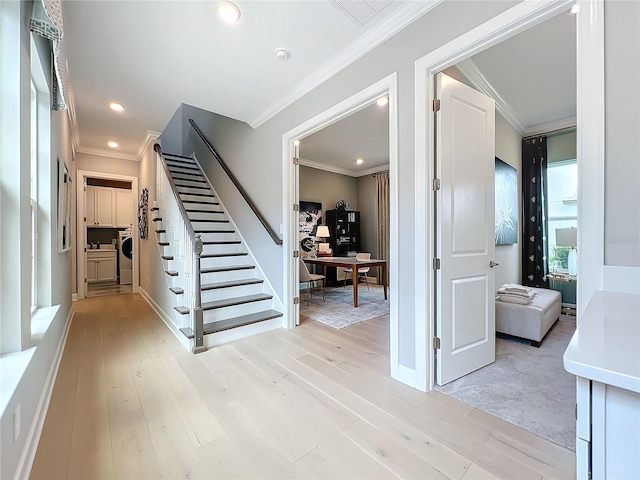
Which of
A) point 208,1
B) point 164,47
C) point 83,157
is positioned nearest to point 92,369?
point 164,47

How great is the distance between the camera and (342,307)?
4367 millimetres

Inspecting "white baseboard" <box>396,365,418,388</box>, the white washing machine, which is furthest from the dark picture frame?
the white washing machine

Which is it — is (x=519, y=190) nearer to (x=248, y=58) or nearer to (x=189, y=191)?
(x=248, y=58)

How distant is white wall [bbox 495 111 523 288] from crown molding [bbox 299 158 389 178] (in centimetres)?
291

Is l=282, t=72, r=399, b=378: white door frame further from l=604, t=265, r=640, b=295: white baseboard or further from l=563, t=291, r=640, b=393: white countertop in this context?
l=563, t=291, r=640, b=393: white countertop

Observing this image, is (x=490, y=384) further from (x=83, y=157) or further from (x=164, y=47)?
(x=83, y=157)

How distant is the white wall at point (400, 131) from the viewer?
1832mm

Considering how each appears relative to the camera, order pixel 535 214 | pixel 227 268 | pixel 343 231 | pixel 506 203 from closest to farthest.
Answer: pixel 227 268 < pixel 506 203 < pixel 535 214 < pixel 343 231

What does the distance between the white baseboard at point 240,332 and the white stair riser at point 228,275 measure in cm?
81

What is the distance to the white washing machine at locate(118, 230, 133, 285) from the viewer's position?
22.0 ft

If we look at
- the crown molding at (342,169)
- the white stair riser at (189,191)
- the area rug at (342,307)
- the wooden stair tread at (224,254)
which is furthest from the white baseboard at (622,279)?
the crown molding at (342,169)

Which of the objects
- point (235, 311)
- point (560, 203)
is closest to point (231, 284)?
point (235, 311)

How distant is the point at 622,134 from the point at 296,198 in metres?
2.67

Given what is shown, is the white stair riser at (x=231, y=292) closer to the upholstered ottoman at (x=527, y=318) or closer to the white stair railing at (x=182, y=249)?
the white stair railing at (x=182, y=249)
